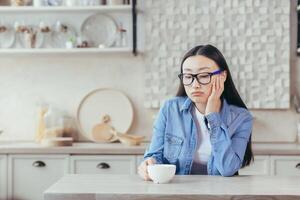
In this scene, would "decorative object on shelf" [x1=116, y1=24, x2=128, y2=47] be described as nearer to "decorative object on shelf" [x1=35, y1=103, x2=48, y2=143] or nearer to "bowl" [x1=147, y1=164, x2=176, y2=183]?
"decorative object on shelf" [x1=35, y1=103, x2=48, y2=143]

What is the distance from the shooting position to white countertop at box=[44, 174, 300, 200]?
1.70 metres

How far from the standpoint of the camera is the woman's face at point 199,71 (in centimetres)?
208

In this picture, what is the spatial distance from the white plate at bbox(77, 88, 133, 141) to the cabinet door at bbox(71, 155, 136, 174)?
497 mm

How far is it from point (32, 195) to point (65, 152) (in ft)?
1.19

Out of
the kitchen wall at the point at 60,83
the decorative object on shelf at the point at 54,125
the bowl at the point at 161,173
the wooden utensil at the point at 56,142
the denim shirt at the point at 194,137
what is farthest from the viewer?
the kitchen wall at the point at 60,83

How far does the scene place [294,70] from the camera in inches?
155

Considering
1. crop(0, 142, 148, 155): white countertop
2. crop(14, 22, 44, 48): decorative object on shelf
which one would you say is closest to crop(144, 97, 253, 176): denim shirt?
crop(0, 142, 148, 155): white countertop

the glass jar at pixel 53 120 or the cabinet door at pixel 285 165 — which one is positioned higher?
the glass jar at pixel 53 120

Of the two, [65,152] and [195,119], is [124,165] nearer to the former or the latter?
[65,152]

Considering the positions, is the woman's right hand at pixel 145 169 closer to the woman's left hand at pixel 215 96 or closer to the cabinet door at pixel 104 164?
the woman's left hand at pixel 215 96

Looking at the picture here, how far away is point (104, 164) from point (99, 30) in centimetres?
106

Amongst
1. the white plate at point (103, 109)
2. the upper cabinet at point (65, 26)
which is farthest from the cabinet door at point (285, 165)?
the upper cabinet at point (65, 26)

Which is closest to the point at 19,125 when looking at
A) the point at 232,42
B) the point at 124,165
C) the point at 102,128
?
the point at 102,128

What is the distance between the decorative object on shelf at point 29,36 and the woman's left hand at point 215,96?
213cm
